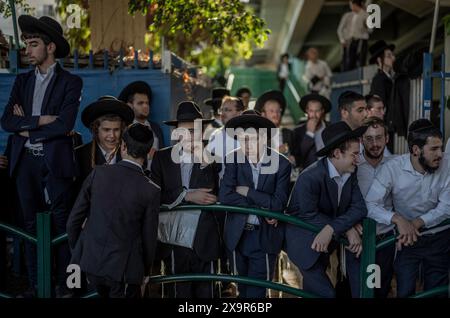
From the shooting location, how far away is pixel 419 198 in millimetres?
4883

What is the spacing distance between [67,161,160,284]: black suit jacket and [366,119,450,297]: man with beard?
5.96 ft

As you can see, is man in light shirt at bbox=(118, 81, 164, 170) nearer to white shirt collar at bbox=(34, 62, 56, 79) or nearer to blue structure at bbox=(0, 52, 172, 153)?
blue structure at bbox=(0, 52, 172, 153)

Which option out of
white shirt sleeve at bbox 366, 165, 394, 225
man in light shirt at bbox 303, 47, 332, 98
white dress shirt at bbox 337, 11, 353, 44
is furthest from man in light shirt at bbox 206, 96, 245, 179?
man in light shirt at bbox 303, 47, 332, 98

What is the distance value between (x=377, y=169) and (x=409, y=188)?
38 centimetres

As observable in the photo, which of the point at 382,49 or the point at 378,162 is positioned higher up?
the point at 382,49

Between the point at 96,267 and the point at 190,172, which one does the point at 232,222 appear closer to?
the point at 190,172

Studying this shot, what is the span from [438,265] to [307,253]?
107 centimetres

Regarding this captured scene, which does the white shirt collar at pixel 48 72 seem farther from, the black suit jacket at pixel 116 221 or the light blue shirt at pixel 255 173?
the light blue shirt at pixel 255 173

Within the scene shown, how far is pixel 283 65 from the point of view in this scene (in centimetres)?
1791

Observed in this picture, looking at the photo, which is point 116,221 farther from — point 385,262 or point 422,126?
point 422,126

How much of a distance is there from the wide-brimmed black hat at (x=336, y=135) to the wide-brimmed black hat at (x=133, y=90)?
83.3 inches

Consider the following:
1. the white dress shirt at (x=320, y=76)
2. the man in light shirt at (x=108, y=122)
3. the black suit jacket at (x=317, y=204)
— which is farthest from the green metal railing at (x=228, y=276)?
the white dress shirt at (x=320, y=76)

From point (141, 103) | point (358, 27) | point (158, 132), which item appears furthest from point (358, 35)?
point (141, 103)

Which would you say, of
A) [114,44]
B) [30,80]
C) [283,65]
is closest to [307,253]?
[30,80]
